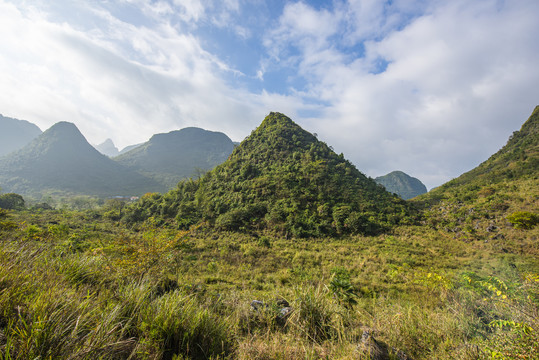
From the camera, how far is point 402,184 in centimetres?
14162

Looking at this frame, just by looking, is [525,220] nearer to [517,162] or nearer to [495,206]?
[495,206]

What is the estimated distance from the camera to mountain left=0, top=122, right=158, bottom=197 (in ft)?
342

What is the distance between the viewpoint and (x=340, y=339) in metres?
2.48

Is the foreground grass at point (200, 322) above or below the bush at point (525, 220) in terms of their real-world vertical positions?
below

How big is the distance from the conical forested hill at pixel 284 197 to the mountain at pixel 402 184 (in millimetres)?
116143

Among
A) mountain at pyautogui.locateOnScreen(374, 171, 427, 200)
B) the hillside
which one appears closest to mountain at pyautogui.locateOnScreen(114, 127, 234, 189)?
the hillside

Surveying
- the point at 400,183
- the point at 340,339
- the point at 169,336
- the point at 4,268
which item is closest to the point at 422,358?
the point at 340,339

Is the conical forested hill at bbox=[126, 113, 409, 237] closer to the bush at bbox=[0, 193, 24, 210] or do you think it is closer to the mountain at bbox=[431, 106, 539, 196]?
the mountain at bbox=[431, 106, 539, 196]

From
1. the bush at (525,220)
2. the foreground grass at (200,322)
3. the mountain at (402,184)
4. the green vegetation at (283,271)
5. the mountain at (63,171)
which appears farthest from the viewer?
the mountain at (402,184)

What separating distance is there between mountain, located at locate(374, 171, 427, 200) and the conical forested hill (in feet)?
381

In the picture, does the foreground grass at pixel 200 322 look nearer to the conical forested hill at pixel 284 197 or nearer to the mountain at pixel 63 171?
the conical forested hill at pixel 284 197

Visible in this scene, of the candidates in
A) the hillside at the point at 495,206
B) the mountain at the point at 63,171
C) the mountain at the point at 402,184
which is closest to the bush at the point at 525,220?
the hillside at the point at 495,206

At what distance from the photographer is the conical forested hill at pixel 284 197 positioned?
2403 centimetres

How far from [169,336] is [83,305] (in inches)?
36.1
